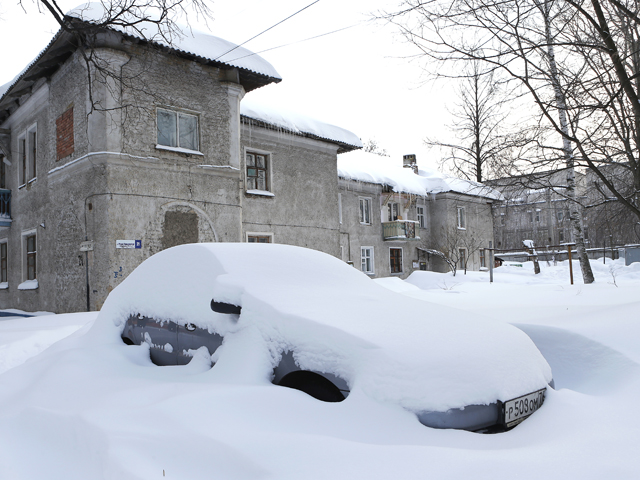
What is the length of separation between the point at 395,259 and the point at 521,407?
22.0 meters

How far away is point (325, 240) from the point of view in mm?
16141

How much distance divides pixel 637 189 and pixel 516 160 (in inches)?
77.7

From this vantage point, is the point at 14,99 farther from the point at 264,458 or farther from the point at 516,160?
the point at 264,458

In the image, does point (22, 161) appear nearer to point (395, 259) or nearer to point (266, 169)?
point (266, 169)

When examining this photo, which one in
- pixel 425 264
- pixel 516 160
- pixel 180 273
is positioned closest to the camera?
pixel 180 273

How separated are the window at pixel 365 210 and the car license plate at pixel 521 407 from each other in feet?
64.1

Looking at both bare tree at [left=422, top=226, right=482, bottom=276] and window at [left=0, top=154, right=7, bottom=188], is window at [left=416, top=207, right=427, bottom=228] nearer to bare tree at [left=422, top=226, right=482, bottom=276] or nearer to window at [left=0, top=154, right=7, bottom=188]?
bare tree at [left=422, top=226, right=482, bottom=276]

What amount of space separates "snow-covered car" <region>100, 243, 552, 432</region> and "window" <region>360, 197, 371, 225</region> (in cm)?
1820

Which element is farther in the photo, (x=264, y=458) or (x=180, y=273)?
(x=180, y=273)

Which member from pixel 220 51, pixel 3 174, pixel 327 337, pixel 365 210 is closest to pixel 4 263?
pixel 3 174

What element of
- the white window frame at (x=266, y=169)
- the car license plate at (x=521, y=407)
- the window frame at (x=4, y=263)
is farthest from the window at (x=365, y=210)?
the car license plate at (x=521, y=407)

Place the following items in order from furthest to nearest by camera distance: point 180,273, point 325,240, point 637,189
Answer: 1. point 325,240
2. point 637,189
3. point 180,273

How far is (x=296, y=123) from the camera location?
50.3 feet

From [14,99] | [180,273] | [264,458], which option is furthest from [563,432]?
[14,99]
